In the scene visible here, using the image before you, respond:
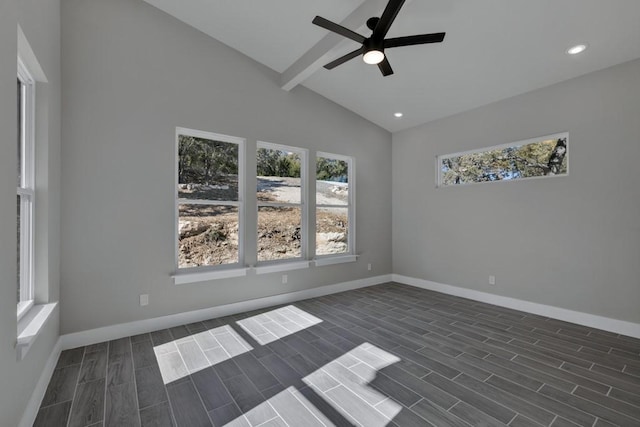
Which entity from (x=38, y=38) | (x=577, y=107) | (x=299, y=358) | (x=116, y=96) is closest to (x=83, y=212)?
(x=116, y=96)

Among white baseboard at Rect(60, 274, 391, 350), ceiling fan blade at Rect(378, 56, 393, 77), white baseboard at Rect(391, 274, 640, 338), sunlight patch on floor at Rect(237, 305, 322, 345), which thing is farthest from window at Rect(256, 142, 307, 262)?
white baseboard at Rect(391, 274, 640, 338)

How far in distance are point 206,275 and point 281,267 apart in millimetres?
1055

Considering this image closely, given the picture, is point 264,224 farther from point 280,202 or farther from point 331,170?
point 331,170

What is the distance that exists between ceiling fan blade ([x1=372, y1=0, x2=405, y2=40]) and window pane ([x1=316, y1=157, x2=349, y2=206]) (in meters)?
2.50

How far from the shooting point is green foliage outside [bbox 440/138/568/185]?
12.4ft

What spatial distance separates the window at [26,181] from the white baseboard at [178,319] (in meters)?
0.83

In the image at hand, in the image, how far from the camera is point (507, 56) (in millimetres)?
3316

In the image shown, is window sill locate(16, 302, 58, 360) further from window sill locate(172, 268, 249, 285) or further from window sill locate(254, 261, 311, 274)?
window sill locate(254, 261, 311, 274)

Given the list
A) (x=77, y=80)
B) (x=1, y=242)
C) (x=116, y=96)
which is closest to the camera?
(x=1, y=242)

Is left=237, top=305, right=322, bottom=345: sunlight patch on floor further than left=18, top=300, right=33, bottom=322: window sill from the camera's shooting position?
Yes

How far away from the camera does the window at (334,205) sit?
4852 millimetres

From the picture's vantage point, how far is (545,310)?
12.5 feet

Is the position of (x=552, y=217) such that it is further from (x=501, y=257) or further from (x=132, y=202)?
(x=132, y=202)

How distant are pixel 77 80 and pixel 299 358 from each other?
3436 millimetres
